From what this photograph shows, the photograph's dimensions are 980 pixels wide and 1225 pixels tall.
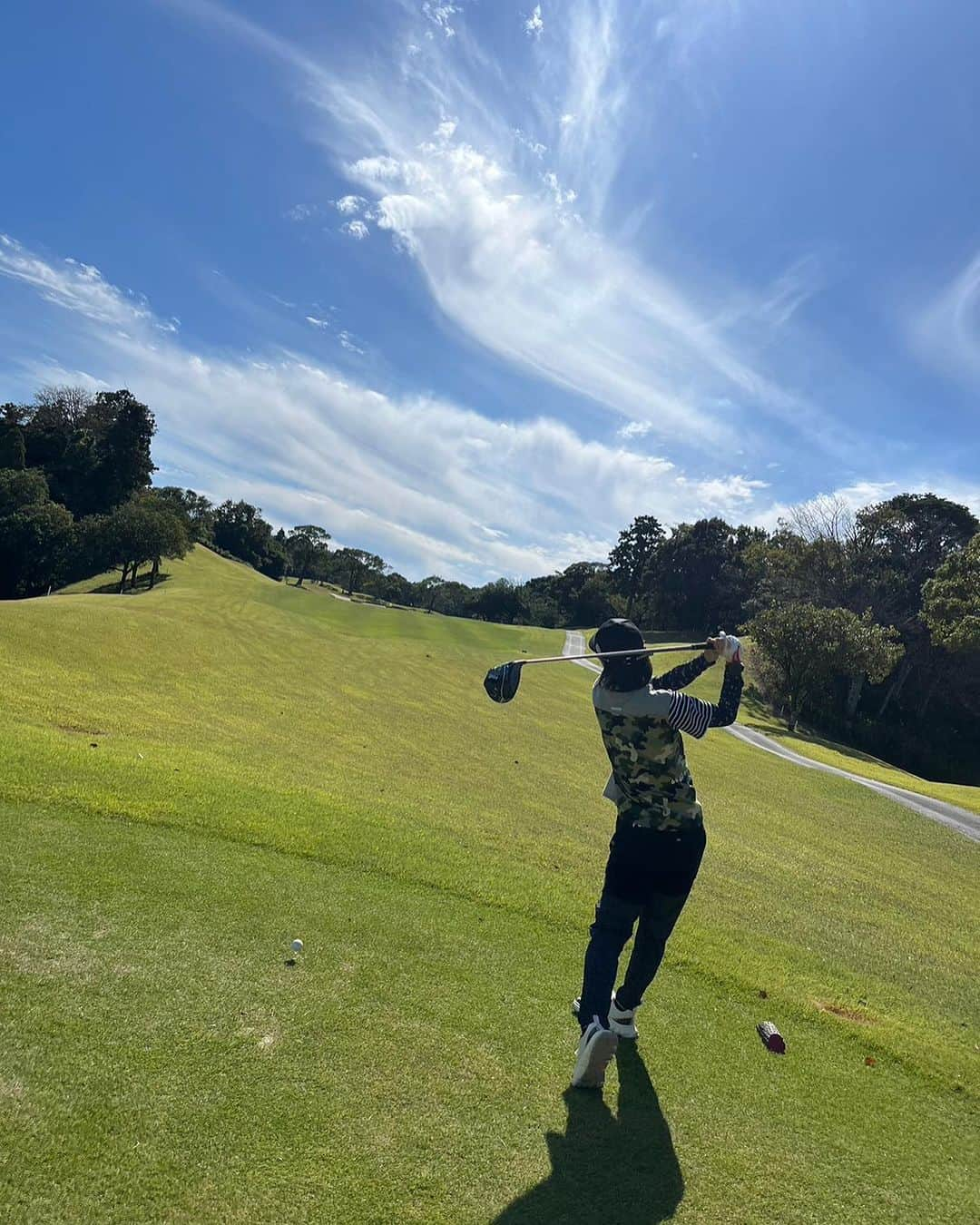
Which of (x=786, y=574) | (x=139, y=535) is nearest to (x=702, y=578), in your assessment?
(x=786, y=574)

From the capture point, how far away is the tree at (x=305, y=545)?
11206 cm

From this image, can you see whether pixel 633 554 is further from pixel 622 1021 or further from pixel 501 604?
pixel 622 1021

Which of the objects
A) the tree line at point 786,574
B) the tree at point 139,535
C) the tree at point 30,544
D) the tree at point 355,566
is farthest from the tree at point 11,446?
the tree at point 355,566

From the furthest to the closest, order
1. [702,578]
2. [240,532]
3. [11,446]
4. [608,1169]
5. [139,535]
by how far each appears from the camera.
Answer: [240,532], [702,578], [11,446], [139,535], [608,1169]

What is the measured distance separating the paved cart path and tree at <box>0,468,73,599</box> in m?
51.9

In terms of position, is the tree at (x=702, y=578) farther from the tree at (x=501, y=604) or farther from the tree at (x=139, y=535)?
the tree at (x=139, y=535)

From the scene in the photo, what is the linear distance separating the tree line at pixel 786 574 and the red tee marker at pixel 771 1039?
84.6 ft

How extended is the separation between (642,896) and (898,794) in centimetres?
2048

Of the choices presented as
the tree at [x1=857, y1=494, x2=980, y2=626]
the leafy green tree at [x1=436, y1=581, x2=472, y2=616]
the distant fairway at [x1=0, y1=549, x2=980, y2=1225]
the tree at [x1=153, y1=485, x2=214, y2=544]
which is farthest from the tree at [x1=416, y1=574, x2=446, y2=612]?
the distant fairway at [x1=0, y1=549, x2=980, y2=1225]

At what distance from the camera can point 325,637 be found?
3650 centimetres

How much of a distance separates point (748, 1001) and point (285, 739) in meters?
10.7

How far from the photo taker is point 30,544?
2067 inches

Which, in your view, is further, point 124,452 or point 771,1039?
point 124,452

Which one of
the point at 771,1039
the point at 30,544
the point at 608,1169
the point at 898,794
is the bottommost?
the point at 30,544
